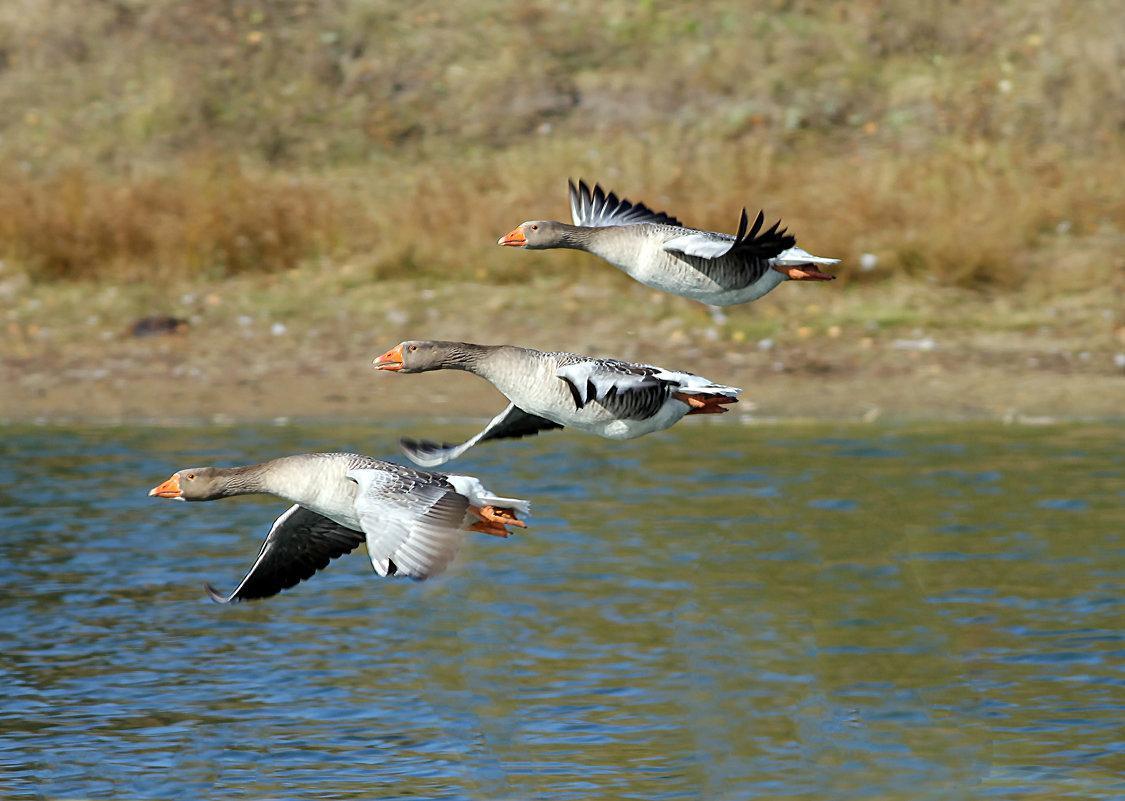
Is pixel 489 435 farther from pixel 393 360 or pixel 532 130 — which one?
pixel 532 130

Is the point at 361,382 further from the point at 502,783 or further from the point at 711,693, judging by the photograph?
the point at 502,783

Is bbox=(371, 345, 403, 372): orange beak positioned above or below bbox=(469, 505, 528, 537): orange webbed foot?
above

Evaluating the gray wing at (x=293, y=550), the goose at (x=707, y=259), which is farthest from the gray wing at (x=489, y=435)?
the goose at (x=707, y=259)

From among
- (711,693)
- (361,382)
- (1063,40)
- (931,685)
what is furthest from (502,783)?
A: (1063,40)

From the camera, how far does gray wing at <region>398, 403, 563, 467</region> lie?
280 inches

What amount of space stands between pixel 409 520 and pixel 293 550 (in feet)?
4.73

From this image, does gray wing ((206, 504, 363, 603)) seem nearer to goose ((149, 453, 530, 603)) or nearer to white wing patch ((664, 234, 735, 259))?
goose ((149, 453, 530, 603))

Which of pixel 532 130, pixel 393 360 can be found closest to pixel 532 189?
pixel 532 130

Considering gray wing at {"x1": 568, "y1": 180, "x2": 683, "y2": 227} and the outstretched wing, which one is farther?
gray wing at {"x1": 568, "y1": 180, "x2": 683, "y2": 227}

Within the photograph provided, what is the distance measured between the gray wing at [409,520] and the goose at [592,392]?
0.29 meters

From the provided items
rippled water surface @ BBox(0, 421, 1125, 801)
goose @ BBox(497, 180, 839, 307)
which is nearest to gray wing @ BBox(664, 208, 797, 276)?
goose @ BBox(497, 180, 839, 307)

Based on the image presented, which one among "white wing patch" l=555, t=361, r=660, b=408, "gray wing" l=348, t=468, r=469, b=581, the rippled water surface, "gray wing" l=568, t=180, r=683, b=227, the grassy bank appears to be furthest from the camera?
the grassy bank

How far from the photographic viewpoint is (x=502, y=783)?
380 inches

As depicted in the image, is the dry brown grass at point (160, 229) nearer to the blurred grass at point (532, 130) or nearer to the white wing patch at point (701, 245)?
the blurred grass at point (532, 130)
